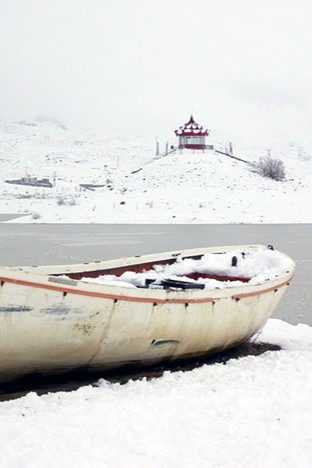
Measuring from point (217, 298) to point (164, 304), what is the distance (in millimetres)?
1062

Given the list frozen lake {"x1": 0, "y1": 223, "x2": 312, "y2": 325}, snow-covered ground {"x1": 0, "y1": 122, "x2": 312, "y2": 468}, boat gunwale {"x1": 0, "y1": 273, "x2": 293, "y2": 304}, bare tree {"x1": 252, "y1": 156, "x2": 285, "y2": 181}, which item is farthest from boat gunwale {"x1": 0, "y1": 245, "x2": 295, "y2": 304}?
bare tree {"x1": 252, "y1": 156, "x2": 285, "y2": 181}

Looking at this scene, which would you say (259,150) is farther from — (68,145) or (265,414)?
(265,414)

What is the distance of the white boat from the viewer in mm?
6488

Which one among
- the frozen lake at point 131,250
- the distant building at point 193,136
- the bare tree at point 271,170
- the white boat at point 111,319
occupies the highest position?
the distant building at point 193,136

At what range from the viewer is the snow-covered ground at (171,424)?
4.75 metres

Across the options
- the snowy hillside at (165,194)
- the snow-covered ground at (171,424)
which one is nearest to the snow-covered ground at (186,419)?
the snow-covered ground at (171,424)

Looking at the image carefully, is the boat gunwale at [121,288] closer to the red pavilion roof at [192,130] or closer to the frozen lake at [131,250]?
the frozen lake at [131,250]

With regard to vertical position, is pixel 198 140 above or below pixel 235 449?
above

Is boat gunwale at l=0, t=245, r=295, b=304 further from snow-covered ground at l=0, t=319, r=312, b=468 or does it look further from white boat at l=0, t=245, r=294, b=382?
snow-covered ground at l=0, t=319, r=312, b=468

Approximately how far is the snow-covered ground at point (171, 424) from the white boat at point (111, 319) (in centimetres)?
57

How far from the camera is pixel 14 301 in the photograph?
20.8 feet

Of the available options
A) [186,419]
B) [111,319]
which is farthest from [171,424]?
[111,319]

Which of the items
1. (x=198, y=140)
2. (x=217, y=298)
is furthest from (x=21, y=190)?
(x=217, y=298)

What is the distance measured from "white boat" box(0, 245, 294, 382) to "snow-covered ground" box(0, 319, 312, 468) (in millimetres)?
567
